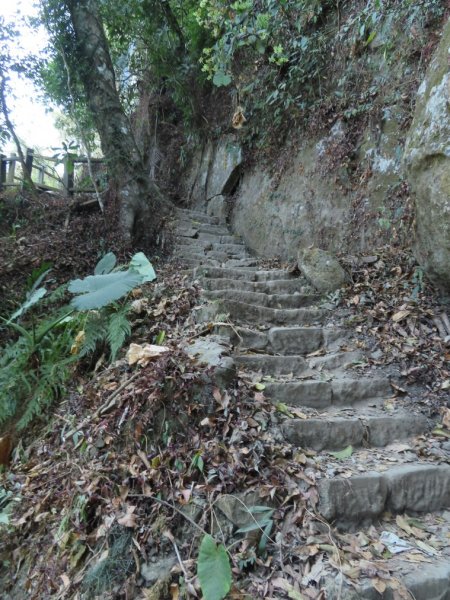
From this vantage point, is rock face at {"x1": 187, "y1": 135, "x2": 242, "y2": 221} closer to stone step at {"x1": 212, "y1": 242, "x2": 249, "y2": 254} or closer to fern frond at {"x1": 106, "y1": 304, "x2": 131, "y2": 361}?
stone step at {"x1": 212, "y1": 242, "x2": 249, "y2": 254}

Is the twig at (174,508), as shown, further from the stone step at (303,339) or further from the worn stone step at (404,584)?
the stone step at (303,339)

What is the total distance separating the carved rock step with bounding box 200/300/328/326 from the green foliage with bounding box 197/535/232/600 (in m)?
2.15

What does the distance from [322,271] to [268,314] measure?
2.98 feet

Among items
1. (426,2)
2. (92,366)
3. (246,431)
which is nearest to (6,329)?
(92,366)

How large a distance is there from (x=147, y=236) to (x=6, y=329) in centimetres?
250

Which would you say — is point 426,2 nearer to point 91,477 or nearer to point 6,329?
point 91,477

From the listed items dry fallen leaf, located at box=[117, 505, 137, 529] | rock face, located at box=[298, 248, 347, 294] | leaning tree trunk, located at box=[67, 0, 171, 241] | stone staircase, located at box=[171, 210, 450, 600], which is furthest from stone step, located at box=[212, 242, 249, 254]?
dry fallen leaf, located at box=[117, 505, 137, 529]

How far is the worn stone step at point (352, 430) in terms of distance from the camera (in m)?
2.71

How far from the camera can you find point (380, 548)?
211cm

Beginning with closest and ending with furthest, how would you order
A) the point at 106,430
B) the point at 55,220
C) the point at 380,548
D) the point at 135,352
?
the point at 380,548, the point at 106,430, the point at 135,352, the point at 55,220

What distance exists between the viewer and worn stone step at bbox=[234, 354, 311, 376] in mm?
3287

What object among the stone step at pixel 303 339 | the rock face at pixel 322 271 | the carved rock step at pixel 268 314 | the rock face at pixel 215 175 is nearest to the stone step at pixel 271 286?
the rock face at pixel 322 271

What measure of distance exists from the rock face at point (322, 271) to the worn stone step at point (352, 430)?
1.70m

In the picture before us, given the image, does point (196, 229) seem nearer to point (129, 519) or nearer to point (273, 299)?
point (273, 299)
